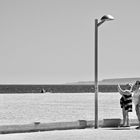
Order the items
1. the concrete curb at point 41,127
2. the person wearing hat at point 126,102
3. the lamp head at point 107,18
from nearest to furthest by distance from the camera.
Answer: the concrete curb at point 41,127 < the lamp head at point 107,18 < the person wearing hat at point 126,102

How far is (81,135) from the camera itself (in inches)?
453

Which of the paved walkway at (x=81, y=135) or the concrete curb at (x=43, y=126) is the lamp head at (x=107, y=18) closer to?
the concrete curb at (x=43, y=126)

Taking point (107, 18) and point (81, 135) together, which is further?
point (107, 18)

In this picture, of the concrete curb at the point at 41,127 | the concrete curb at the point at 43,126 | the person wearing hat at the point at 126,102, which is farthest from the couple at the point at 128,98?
the concrete curb at the point at 41,127

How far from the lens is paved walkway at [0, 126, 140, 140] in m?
11.0

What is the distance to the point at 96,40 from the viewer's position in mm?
13625

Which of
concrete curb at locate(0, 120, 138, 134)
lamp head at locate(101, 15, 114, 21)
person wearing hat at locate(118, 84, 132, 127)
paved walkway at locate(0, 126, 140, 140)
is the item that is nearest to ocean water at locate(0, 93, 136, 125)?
concrete curb at locate(0, 120, 138, 134)

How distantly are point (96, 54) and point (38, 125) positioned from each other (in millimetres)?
2660

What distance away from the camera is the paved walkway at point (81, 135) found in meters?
11.0

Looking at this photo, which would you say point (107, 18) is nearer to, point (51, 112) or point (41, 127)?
point (41, 127)

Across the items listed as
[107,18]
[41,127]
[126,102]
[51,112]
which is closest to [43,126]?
[41,127]

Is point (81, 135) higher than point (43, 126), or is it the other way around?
point (43, 126)

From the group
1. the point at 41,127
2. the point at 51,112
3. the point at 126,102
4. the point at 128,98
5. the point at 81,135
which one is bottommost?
the point at 81,135

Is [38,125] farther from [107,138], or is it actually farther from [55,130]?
[107,138]
